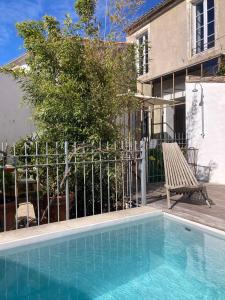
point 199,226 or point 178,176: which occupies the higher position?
point 178,176

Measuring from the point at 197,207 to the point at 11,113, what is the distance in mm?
8552

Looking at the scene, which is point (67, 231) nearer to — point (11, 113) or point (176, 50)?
point (11, 113)

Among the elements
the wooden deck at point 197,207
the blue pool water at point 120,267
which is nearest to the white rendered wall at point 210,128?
the wooden deck at point 197,207

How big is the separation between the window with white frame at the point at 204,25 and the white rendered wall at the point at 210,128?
341 cm

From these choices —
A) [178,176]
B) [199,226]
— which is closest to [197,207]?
[178,176]

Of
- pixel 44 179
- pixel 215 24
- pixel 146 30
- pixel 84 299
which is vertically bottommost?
pixel 84 299

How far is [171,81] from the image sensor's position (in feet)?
50.6

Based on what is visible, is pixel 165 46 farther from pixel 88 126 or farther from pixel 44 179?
pixel 44 179

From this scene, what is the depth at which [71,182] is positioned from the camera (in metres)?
7.19

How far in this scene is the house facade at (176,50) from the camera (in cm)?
1326

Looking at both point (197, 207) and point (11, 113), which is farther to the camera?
point (11, 113)

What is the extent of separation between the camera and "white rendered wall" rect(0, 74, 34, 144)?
12.8 meters

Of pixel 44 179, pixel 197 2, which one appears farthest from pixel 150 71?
pixel 44 179

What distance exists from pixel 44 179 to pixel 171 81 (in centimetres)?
969
